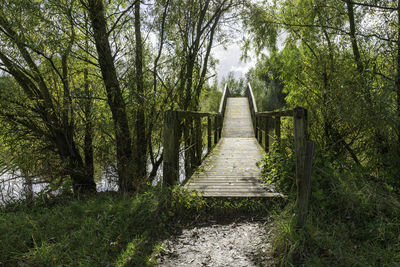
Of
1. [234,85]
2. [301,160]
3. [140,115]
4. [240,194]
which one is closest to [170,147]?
[240,194]

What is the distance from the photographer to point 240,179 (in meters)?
4.49

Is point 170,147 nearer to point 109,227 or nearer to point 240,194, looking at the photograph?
point 240,194

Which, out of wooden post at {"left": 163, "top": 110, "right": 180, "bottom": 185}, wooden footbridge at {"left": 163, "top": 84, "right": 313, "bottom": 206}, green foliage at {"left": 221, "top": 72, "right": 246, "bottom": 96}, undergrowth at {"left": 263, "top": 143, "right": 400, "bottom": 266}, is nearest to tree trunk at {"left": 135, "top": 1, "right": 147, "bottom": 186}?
wooden footbridge at {"left": 163, "top": 84, "right": 313, "bottom": 206}

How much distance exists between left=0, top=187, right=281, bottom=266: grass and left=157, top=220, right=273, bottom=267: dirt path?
6.2 inches

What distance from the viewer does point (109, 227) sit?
3.10 m

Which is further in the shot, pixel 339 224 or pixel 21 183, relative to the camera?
pixel 21 183

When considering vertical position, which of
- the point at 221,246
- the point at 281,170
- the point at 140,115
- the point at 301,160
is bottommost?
the point at 221,246

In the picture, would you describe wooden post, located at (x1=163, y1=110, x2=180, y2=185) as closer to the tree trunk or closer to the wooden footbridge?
the wooden footbridge

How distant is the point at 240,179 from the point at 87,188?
132 inches

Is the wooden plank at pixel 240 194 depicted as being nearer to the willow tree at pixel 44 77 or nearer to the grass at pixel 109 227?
the grass at pixel 109 227

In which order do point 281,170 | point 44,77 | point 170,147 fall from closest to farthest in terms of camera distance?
point 170,147
point 281,170
point 44,77

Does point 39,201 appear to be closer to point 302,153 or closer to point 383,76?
point 302,153

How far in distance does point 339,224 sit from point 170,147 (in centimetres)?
215

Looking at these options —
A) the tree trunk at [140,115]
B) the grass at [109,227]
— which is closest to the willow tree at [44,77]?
the tree trunk at [140,115]
